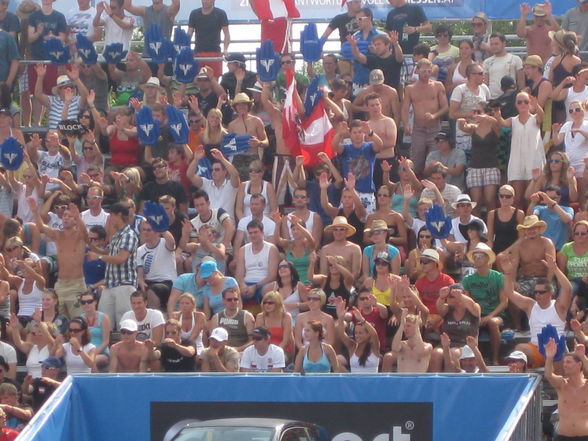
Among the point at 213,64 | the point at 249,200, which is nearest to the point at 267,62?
the point at 249,200

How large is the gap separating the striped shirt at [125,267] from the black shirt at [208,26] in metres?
5.49

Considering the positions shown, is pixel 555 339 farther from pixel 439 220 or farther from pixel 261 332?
pixel 261 332

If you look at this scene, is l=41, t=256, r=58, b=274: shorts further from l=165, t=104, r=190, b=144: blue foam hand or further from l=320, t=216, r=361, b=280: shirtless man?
l=320, t=216, r=361, b=280: shirtless man

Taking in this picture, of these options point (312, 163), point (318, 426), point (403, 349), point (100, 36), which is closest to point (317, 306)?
point (403, 349)

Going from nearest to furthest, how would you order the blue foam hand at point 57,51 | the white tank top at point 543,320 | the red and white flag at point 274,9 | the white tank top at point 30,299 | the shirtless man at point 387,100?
the white tank top at point 543,320, the white tank top at point 30,299, the shirtless man at point 387,100, the blue foam hand at point 57,51, the red and white flag at point 274,9

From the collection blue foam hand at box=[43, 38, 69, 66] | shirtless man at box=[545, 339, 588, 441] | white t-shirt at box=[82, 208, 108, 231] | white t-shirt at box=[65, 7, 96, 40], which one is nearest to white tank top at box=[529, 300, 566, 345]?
shirtless man at box=[545, 339, 588, 441]

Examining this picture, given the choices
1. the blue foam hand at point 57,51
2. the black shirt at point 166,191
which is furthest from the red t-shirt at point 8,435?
the blue foam hand at point 57,51

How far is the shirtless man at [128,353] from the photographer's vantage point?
53.6ft

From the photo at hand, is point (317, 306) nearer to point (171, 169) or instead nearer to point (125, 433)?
point (125, 433)

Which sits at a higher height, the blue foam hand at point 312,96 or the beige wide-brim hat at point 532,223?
the blue foam hand at point 312,96

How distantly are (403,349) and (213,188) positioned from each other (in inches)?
175

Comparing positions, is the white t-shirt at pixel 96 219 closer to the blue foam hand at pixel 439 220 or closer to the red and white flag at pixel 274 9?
the blue foam hand at pixel 439 220

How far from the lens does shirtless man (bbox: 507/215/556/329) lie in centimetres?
1702

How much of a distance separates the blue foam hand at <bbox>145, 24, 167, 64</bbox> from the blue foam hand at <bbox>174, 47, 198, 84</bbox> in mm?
776
